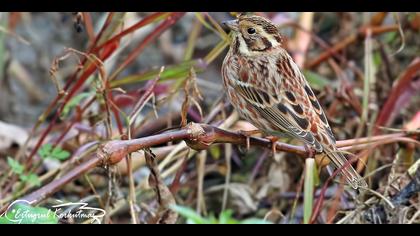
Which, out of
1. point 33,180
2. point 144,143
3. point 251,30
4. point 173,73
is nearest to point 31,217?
point 144,143

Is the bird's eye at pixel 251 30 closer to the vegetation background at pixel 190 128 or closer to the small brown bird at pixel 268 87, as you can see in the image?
the small brown bird at pixel 268 87

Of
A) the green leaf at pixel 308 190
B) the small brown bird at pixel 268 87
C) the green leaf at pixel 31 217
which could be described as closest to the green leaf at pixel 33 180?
the small brown bird at pixel 268 87

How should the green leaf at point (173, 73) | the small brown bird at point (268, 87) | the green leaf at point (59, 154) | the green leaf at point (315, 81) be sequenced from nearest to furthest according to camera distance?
1. the small brown bird at point (268, 87)
2. the green leaf at point (59, 154)
3. the green leaf at point (173, 73)
4. the green leaf at point (315, 81)

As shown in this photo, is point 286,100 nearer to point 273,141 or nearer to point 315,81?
point 273,141

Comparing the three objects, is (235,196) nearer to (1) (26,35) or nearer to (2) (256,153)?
(2) (256,153)

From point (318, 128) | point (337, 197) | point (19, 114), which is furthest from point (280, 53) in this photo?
point (19, 114)

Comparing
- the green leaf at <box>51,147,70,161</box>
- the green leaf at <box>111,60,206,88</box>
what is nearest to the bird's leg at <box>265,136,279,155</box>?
the green leaf at <box>111,60,206,88</box>
